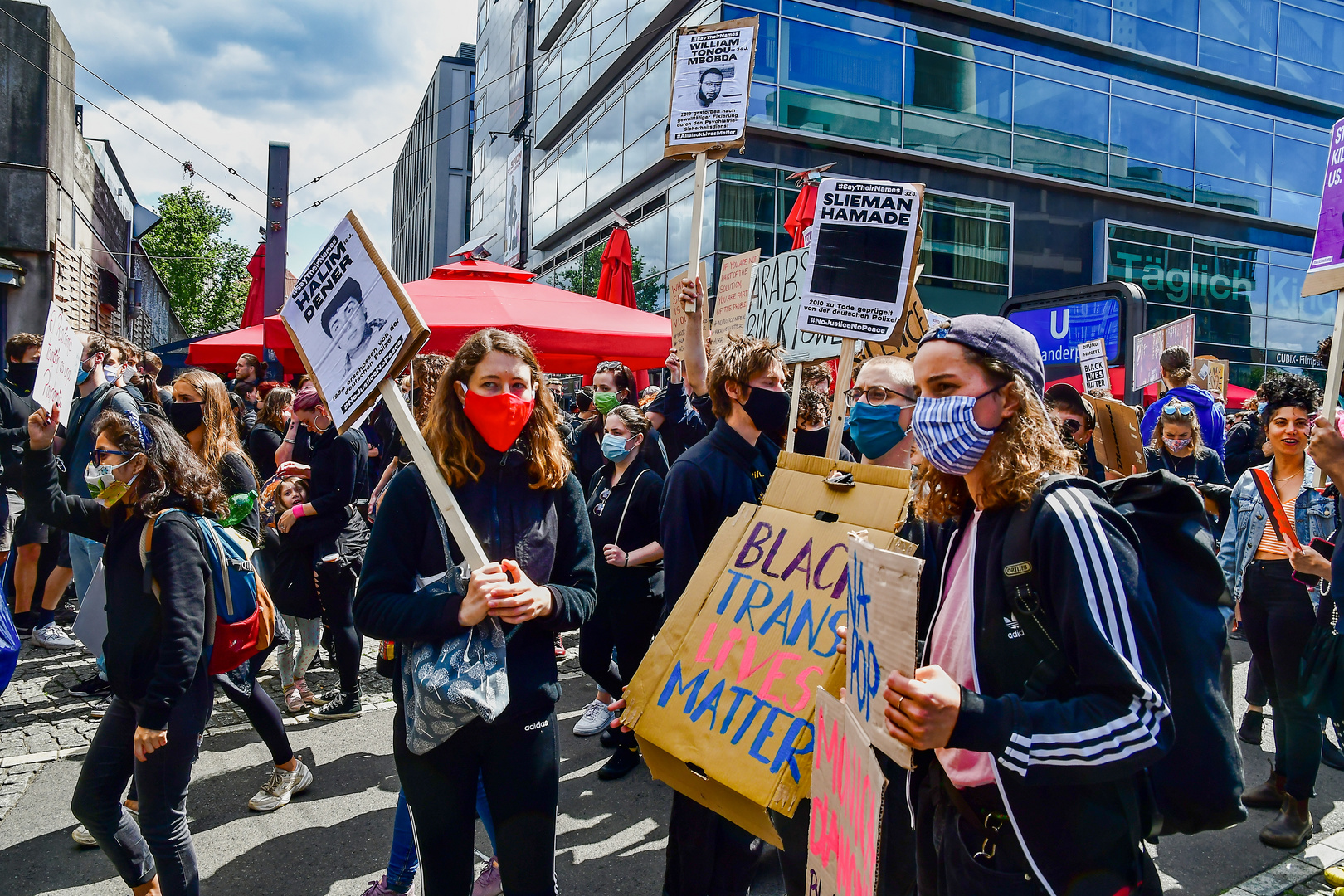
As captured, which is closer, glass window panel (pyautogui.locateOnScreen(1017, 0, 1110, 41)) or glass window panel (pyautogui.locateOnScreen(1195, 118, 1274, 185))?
glass window panel (pyautogui.locateOnScreen(1017, 0, 1110, 41))

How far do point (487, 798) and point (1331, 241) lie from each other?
4.07 meters

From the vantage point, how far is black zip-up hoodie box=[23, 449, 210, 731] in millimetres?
2703

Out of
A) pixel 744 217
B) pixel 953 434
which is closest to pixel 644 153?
pixel 744 217

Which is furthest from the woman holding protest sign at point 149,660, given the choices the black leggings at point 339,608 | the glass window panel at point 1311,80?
the glass window panel at point 1311,80

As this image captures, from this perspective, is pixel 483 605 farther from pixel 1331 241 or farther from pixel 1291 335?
pixel 1291 335

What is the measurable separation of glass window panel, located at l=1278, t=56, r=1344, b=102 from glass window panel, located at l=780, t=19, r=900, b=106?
1269cm

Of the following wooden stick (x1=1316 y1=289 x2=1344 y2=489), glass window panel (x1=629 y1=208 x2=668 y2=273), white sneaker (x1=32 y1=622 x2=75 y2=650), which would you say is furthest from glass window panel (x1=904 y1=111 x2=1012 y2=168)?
white sneaker (x1=32 y1=622 x2=75 y2=650)

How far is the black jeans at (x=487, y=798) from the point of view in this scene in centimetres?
233

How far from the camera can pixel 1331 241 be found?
3711 millimetres

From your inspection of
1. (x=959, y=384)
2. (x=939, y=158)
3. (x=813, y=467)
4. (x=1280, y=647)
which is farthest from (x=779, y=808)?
(x=939, y=158)

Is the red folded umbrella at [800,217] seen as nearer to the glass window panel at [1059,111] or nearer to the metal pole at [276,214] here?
the metal pole at [276,214]

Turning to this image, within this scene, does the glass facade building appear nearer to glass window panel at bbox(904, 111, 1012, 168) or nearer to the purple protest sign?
glass window panel at bbox(904, 111, 1012, 168)

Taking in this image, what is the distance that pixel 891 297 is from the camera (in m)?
3.32

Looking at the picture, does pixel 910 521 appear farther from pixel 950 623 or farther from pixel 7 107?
pixel 7 107
